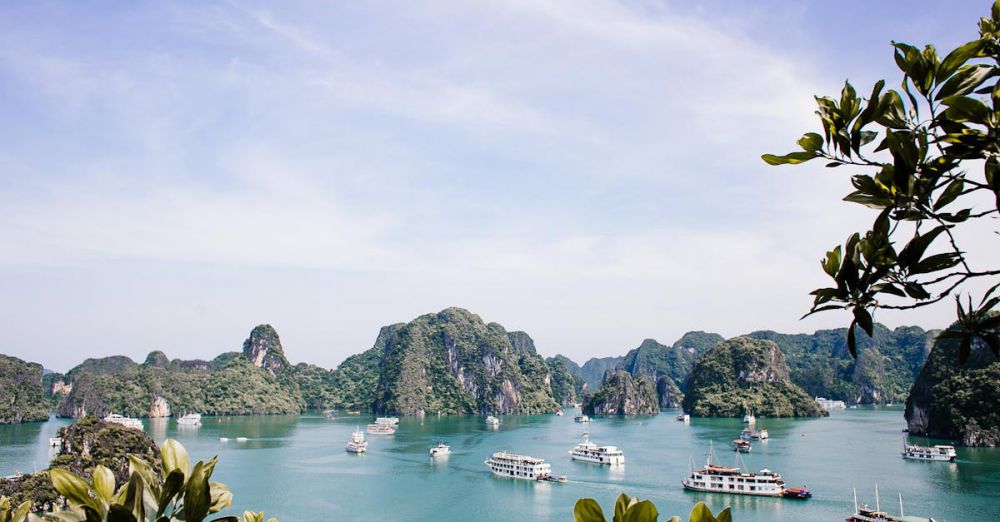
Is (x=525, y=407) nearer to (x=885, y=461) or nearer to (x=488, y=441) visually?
(x=488, y=441)

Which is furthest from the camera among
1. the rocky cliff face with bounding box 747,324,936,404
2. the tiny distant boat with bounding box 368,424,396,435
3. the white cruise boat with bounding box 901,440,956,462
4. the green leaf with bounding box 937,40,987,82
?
the rocky cliff face with bounding box 747,324,936,404

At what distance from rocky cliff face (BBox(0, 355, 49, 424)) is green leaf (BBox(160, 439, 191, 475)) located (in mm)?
105191

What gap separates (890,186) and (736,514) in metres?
32.2

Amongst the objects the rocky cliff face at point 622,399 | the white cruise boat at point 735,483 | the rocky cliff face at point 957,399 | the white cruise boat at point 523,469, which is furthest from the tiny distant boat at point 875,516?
the rocky cliff face at point 622,399

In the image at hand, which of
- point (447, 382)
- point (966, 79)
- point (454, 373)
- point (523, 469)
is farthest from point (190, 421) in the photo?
point (966, 79)

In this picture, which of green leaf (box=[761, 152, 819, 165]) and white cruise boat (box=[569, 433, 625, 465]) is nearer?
green leaf (box=[761, 152, 819, 165])

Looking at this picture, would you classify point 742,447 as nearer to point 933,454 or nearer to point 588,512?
point 933,454

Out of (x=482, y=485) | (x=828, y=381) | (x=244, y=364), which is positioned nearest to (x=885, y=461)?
(x=482, y=485)

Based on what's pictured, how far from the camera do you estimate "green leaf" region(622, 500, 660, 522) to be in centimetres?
119

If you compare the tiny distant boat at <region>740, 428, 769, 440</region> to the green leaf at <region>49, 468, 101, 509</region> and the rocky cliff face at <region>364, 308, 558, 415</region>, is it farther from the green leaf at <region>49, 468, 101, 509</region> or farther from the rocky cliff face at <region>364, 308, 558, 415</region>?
the green leaf at <region>49, 468, 101, 509</region>

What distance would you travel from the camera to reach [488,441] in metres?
64.9

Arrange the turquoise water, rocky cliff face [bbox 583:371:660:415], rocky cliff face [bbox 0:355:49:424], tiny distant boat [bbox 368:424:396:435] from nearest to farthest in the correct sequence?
the turquoise water < tiny distant boat [bbox 368:424:396:435] < rocky cliff face [bbox 0:355:49:424] < rocky cliff face [bbox 583:371:660:415]

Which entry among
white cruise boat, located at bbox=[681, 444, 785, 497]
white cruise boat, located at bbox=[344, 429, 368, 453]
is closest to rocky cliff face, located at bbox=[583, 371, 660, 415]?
white cruise boat, located at bbox=[344, 429, 368, 453]

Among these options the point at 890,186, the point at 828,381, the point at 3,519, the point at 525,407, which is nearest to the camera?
the point at 890,186
